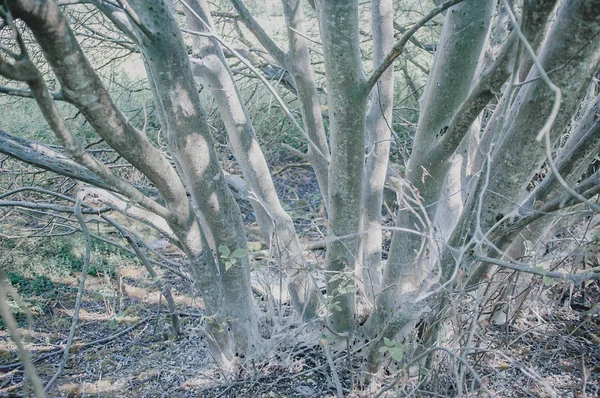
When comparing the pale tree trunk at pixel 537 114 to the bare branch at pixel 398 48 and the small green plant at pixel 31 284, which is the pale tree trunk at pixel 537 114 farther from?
the small green plant at pixel 31 284

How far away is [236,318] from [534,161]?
1.98 metres

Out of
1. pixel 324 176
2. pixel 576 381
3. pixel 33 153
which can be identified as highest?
pixel 33 153

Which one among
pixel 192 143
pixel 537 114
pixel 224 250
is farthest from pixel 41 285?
pixel 537 114

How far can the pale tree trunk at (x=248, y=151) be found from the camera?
2.73 meters

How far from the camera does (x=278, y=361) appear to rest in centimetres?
291

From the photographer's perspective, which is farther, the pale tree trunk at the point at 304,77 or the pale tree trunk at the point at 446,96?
the pale tree trunk at the point at 304,77

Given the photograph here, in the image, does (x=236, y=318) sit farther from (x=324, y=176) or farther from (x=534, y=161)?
(x=534, y=161)

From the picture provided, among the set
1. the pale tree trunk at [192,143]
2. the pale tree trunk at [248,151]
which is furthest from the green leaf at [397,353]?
the pale tree trunk at [192,143]

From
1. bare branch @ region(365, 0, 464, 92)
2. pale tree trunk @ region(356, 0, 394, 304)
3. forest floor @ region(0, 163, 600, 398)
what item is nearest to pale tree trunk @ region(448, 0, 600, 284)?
bare branch @ region(365, 0, 464, 92)

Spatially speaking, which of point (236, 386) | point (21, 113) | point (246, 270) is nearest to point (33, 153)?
point (246, 270)

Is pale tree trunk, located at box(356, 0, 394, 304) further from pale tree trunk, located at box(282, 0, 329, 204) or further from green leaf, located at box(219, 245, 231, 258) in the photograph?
green leaf, located at box(219, 245, 231, 258)

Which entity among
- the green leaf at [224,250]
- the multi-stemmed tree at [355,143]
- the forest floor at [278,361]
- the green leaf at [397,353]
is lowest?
the forest floor at [278,361]

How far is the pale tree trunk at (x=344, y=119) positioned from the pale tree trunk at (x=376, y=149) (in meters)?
0.41

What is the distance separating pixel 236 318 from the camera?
2775 mm
